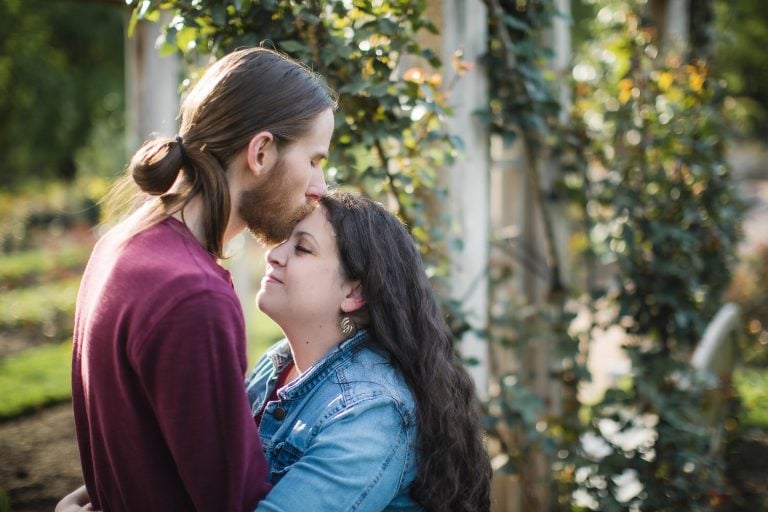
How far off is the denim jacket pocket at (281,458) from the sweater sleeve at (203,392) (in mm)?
219

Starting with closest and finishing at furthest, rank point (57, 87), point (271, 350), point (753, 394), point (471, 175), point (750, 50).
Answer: point (271, 350)
point (471, 175)
point (753, 394)
point (750, 50)
point (57, 87)

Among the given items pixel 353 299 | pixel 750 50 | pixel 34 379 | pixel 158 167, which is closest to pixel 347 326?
pixel 353 299

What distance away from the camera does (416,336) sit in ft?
6.16

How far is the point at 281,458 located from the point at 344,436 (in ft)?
0.77

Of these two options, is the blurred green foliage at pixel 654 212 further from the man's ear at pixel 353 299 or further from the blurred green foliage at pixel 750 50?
the blurred green foliage at pixel 750 50

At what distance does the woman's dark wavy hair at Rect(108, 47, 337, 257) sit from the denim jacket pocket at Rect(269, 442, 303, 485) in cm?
49

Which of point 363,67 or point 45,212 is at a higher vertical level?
point 363,67

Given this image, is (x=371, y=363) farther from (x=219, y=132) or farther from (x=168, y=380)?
(x=219, y=132)

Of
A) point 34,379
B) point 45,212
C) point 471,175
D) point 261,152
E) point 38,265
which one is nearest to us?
point 261,152

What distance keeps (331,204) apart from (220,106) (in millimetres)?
379

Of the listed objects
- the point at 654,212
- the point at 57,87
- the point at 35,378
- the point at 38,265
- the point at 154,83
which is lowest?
the point at 38,265

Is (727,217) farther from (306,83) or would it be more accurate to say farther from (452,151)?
(306,83)

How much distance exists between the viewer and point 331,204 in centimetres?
191

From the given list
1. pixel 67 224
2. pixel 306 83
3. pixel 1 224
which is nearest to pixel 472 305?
pixel 306 83
